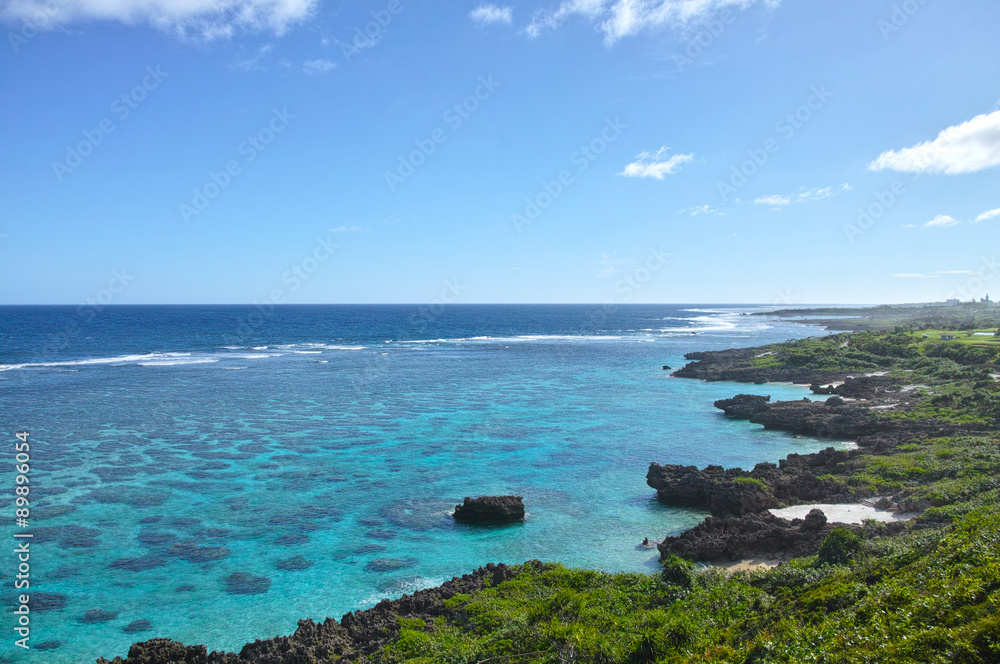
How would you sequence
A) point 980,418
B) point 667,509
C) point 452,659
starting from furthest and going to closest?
point 980,418, point 667,509, point 452,659

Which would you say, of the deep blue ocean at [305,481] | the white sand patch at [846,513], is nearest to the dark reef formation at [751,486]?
the white sand patch at [846,513]

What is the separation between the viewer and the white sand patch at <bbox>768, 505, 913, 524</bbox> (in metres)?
21.3

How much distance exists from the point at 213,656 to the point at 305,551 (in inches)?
291

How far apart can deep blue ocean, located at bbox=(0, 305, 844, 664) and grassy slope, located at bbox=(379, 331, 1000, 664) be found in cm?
427

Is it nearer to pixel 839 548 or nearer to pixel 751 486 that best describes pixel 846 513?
pixel 751 486

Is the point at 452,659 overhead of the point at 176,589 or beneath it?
overhead

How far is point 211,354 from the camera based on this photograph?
3578 inches

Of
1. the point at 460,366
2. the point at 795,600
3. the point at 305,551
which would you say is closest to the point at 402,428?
the point at 305,551

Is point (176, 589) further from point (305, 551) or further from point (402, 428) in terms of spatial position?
point (402, 428)

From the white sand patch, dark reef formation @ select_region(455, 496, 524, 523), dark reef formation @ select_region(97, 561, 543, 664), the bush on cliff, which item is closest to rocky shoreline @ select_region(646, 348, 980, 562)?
the white sand patch

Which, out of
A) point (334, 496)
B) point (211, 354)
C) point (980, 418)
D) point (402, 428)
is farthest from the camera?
point (211, 354)

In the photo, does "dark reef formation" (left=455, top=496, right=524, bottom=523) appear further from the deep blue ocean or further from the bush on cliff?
the bush on cliff

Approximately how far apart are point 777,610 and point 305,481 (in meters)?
23.6

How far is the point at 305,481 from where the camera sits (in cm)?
2981
